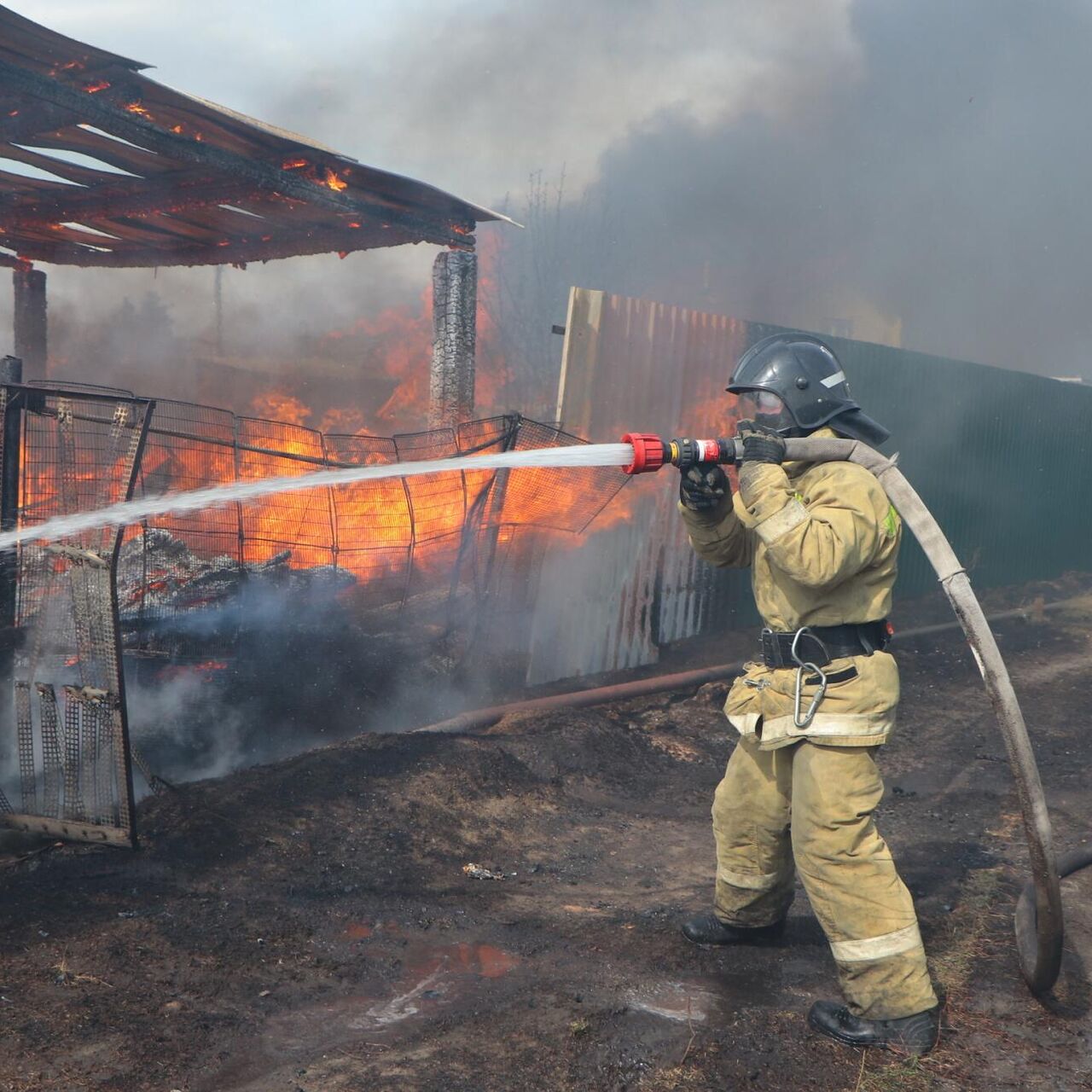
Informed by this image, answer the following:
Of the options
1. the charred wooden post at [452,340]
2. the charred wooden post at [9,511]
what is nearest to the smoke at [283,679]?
Result: the charred wooden post at [9,511]

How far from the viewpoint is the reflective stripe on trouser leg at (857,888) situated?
2801 millimetres

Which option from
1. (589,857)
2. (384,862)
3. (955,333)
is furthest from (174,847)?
(955,333)

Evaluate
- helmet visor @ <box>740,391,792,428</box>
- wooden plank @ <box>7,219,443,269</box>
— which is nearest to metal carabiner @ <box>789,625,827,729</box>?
helmet visor @ <box>740,391,792,428</box>

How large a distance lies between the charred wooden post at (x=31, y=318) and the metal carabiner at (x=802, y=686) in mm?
11496

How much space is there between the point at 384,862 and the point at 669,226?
24.2 m

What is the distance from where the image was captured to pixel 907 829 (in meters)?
5.07

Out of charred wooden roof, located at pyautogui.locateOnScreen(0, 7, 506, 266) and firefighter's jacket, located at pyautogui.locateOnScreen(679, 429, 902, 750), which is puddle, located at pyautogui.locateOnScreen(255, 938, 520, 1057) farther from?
charred wooden roof, located at pyautogui.locateOnScreen(0, 7, 506, 266)

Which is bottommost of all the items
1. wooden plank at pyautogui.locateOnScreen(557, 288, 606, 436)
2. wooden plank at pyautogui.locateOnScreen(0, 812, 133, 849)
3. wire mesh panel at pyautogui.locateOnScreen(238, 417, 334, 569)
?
wooden plank at pyautogui.locateOnScreen(0, 812, 133, 849)

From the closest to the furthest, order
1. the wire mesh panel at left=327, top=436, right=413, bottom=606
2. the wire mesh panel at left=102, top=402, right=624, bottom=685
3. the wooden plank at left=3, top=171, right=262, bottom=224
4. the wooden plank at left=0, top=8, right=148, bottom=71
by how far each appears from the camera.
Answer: the wooden plank at left=0, top=8, right=148, bottom=71, the wire mesh panel at left=102, top=402, right=624, bottom=685, the wire mesh panel at left=327, top=436, right=413, bottom=606, the wooden plank at left=3, top=171, right=262, bottom=224

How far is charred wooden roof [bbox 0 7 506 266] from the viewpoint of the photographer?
6191 millimetres

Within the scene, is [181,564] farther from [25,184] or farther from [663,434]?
[25,184]

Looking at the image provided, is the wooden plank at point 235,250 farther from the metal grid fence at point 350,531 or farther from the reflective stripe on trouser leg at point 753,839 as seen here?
the reflective stripe on trouser leg at point 753,839

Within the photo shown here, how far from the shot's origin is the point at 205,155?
721 cm

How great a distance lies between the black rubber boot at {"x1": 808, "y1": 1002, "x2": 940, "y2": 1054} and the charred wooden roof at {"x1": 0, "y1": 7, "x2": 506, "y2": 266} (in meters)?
6.47
